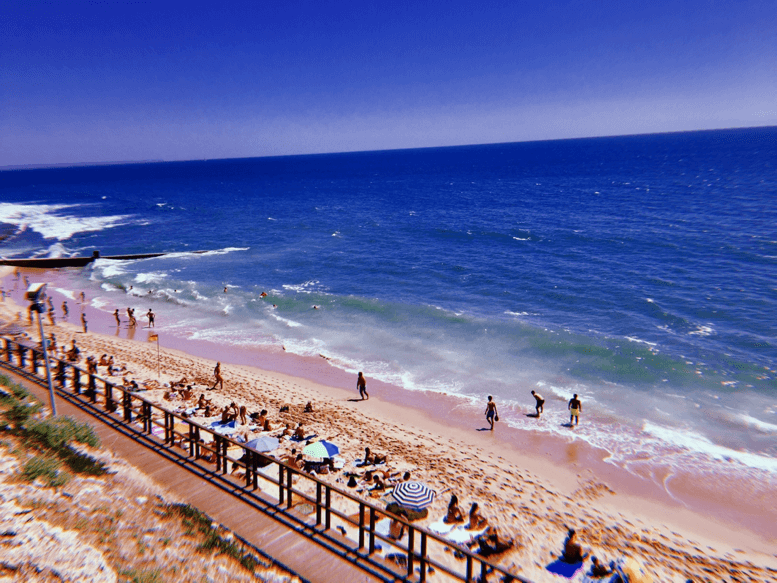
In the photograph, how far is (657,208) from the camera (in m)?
61.1

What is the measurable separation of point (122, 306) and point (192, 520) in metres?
30.6

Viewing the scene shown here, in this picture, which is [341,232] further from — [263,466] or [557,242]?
[263,466]

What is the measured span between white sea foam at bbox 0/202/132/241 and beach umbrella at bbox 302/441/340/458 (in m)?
58.9

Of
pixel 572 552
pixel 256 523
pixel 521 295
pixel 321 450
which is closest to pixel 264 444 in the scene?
pixel 321 450

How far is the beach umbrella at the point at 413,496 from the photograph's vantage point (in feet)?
36.2

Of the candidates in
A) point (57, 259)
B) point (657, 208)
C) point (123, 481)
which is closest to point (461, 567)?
point (123, 481)

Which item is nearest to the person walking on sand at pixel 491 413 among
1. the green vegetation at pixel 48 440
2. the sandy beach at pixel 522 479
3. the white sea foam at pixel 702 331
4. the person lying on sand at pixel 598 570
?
the sandy beach at pixel 522 479

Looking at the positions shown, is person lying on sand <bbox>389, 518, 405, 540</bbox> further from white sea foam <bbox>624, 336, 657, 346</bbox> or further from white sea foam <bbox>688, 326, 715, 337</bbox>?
white sea foam <bbox>688, 326, 715, 337</bbox>

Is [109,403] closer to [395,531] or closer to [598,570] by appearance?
[395,531]

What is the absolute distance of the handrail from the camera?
5859mm

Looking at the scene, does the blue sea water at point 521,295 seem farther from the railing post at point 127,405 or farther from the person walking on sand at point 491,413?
the railing post at point 127,405

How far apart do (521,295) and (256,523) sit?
92.3 ft

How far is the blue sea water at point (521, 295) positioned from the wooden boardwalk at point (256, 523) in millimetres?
12620

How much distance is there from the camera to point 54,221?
71.6 metres
